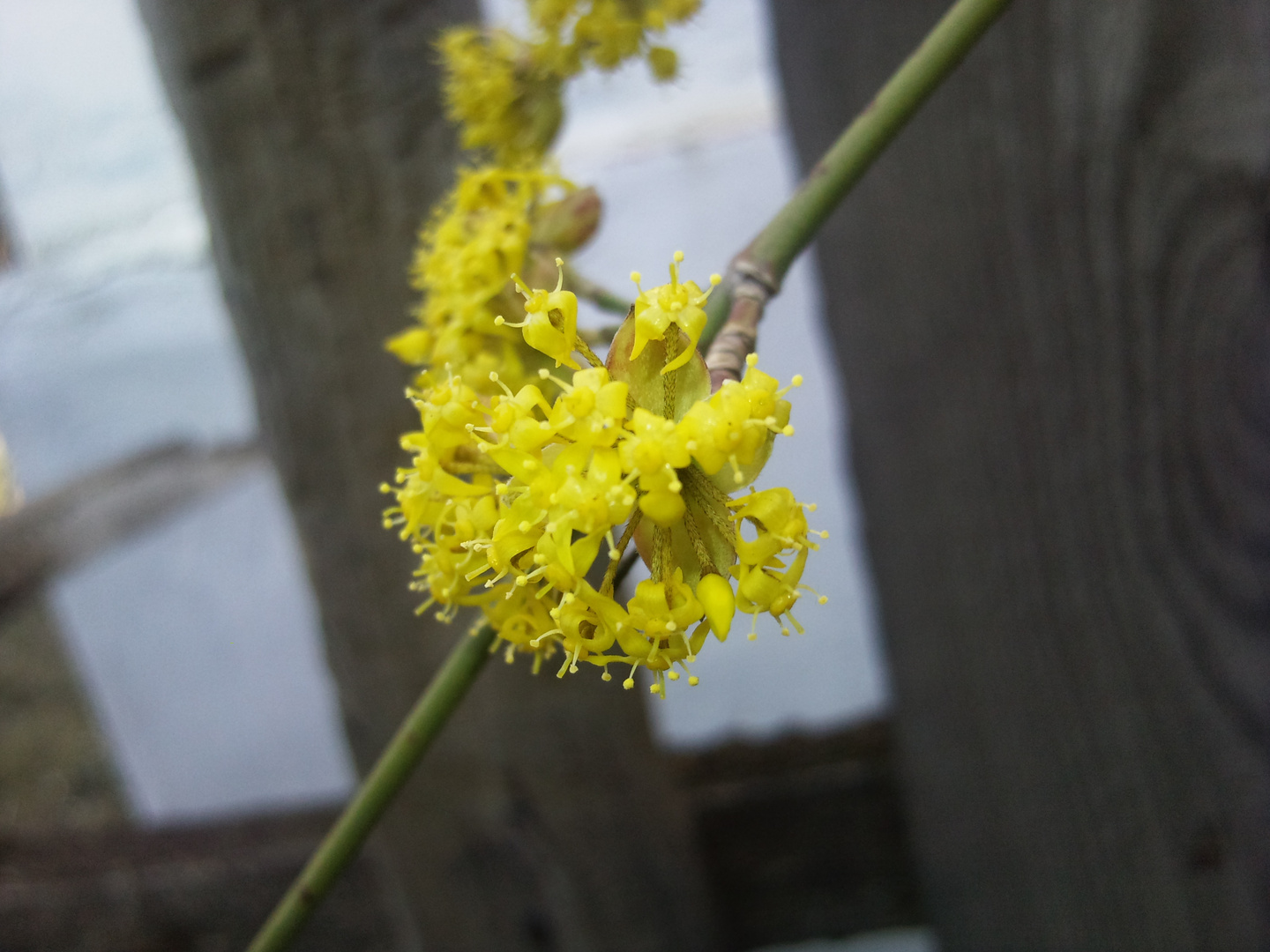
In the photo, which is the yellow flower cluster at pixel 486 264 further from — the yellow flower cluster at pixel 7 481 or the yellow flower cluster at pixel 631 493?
the yellow flower cluster at pixel 7 481

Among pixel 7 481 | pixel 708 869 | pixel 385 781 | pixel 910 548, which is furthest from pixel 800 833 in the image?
pixel 7 481

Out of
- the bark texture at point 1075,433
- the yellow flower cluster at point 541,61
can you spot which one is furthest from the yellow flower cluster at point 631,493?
the bark texture at point 1075,433

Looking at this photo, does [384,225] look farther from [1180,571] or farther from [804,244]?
[1180,571]

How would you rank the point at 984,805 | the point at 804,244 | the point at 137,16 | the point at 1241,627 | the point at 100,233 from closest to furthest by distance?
the point at 804,244 < the point at 1241,627 < the point at 137,16 < the point at 984,805 < the point at 100,233

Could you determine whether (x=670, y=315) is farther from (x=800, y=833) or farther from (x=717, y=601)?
(x=800, y=833)

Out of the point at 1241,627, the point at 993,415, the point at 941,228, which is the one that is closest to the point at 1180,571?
the point at 1241,627
